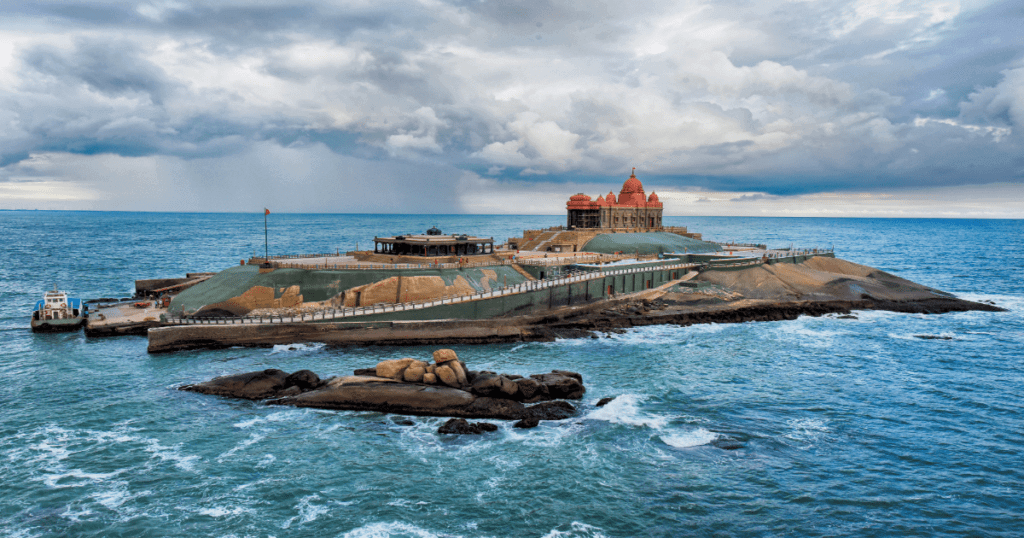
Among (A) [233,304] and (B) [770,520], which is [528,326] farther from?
(B) [770,520]

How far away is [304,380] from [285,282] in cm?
2435

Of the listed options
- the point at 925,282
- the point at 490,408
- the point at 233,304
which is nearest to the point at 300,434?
the point at 490,408

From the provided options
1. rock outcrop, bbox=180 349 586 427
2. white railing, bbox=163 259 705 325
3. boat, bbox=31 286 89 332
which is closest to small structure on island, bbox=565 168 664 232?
white railing, bbox=163 259 705 325

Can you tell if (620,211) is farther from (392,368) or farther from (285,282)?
(392,368)

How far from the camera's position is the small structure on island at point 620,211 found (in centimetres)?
11194

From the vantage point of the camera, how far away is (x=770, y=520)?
87.2 feet

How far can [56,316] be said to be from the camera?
200 feet

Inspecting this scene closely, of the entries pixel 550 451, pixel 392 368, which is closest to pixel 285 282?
pixel 392 368

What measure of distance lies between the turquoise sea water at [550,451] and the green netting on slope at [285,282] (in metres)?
8.45

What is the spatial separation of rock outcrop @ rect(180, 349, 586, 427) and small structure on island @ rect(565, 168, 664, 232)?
233 feet

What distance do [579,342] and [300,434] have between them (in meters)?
30.7

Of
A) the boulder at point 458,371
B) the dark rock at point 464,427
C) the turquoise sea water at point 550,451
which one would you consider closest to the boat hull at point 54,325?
the turquoise sea water at point 550,451

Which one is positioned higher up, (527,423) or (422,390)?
(422,390)

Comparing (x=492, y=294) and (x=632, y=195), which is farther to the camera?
(x=632, y=195)
